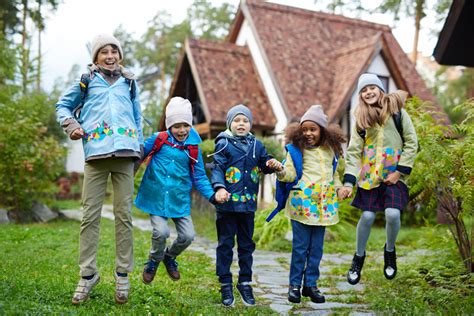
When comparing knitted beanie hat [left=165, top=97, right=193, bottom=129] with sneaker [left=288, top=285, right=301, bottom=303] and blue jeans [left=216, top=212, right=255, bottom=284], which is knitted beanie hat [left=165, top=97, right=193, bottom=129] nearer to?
blue jeans [left=216, top=212, right=255, bottom=284]

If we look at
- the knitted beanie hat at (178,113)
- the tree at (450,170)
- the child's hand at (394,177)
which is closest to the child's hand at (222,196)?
the knitted beanie hat at (178,113)

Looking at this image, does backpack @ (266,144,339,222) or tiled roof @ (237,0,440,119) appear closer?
backpack @ (266,144,339,222)

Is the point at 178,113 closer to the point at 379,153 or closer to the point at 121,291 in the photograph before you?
the point at 121,291

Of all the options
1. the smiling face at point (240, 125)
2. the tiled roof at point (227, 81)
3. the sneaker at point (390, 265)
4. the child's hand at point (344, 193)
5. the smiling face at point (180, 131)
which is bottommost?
the sneaker at point (390, 265)

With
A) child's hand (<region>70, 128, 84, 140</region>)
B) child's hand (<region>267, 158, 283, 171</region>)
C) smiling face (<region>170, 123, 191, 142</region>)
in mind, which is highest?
smiling face (<region>170, 123, 191, 142</region>)

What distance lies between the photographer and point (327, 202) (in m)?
4.98

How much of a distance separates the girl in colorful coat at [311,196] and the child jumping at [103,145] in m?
1.34

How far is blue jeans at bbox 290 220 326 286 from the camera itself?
194 inches

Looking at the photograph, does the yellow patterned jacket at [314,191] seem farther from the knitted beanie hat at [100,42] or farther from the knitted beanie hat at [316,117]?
the knitted beanie hat at [100,42]

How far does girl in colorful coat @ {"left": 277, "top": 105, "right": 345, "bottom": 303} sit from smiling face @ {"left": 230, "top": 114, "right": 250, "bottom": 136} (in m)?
0.43

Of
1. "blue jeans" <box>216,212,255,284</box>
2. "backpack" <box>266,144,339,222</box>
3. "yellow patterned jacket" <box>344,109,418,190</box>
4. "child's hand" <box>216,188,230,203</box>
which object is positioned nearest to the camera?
"child's hand" <box>216,188,230,203</box>

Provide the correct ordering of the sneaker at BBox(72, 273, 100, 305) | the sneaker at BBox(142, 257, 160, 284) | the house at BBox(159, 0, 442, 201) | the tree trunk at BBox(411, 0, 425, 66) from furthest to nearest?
1. the tree trunk at BBox(411, 0, 425, 66)
2. the house at BBox(159, 0, 442, 201)
3. the sneaker at BBox(142, 257, 160, 284)
4. the sneaker at BBox(72, 273, 100, 305)

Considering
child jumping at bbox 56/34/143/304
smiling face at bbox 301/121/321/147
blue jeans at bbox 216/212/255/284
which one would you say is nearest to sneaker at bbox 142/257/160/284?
child jumping at bbox 56/34/143/304

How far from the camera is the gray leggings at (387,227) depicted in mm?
5082
